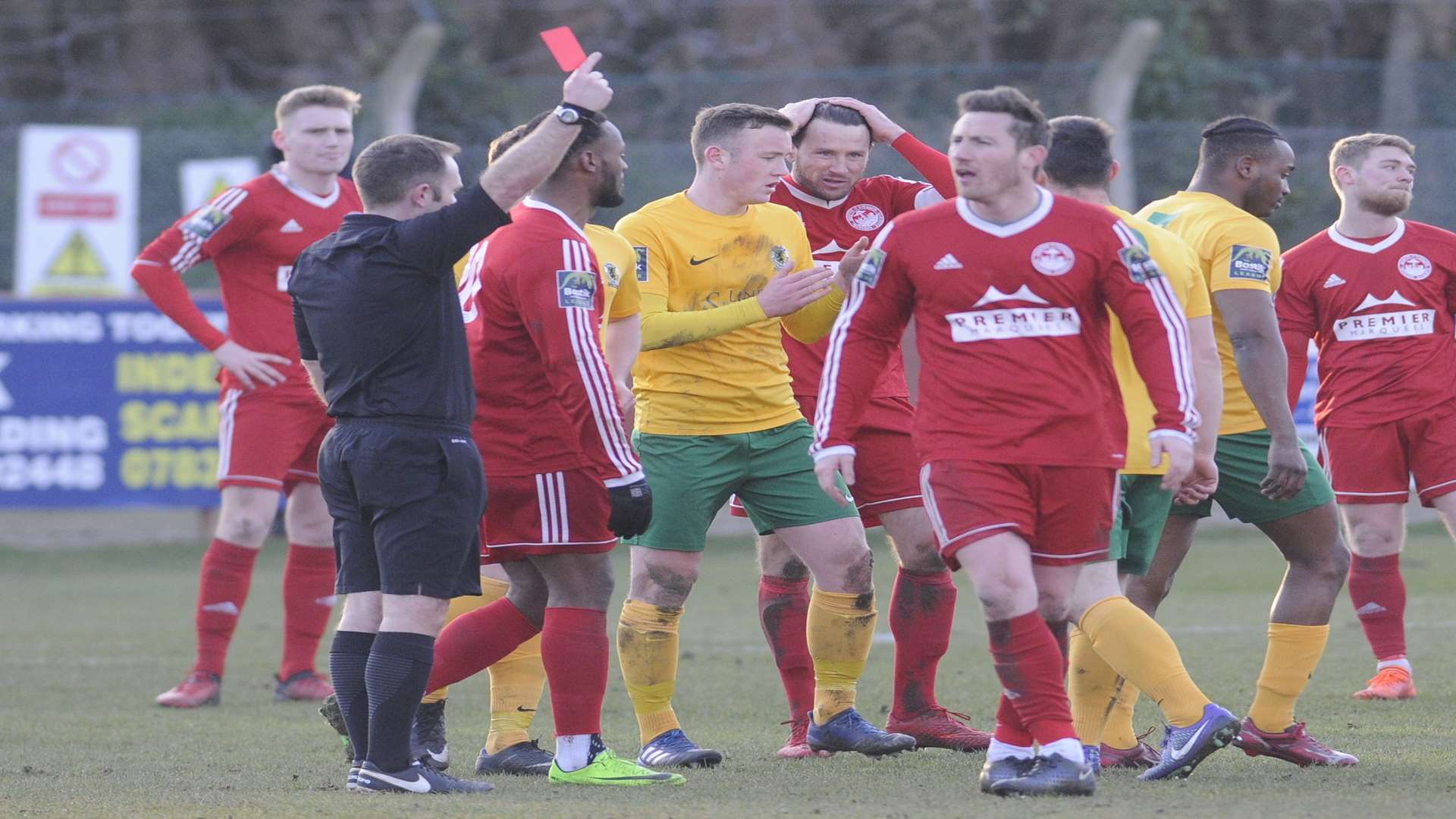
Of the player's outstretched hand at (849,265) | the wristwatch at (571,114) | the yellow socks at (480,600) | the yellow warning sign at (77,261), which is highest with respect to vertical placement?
the yellow warning sign at (77,261)

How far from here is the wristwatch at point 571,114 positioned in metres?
5.12

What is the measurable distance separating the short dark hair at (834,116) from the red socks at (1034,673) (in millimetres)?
2121

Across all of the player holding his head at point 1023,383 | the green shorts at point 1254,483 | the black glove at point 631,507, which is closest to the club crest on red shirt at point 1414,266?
the green shorts at point 1254,483

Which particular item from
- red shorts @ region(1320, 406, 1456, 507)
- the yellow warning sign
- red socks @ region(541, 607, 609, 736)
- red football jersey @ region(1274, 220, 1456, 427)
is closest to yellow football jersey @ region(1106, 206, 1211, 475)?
red socks @ region(541, 607, 609, 736)

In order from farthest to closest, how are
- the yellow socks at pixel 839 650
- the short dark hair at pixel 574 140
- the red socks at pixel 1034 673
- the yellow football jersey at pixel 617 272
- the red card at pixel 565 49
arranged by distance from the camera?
1. the yellow socks at pixel 839 650
2. the yellow football jersey at pixel 617 272
3. the short dark hair at pixel 574 140
4. the red card at pixel 565 49
5. the red socks at pixel 1034 673

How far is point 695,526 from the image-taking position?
614cm

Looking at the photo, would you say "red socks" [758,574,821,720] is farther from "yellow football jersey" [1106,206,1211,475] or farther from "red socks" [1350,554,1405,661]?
"red socks" [1350,554,1405,661]

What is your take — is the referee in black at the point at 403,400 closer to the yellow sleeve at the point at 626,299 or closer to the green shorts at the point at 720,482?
the yellow sleeve at the point at 626,299

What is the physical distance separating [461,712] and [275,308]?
1950 millimetres

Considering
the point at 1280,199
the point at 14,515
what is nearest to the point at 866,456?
the point at 1280,199

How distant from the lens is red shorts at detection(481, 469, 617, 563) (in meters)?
5.61

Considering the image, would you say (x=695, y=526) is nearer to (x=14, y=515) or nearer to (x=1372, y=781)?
(x=1372, y=781)

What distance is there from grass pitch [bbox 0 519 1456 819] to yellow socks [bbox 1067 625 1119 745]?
0.14 m

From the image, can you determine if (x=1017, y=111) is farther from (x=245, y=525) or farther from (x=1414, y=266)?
(x=245, y=525)
